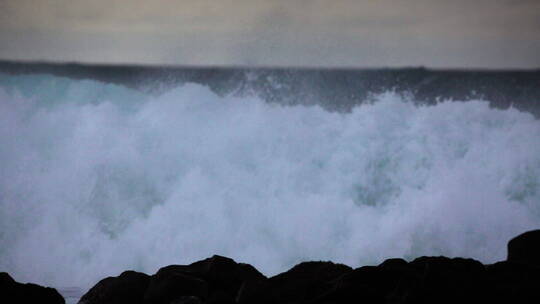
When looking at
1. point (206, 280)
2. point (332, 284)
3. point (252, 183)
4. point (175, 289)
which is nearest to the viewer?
point (332, 284)

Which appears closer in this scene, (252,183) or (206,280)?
(206,280)

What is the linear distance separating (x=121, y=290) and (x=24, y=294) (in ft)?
2.55

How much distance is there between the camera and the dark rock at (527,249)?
6.98 m

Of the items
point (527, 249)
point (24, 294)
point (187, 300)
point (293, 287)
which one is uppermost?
point (527, 249)

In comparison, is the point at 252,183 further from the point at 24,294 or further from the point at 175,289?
the point at 24,294

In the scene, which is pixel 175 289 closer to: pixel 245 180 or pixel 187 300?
pixel 187 300

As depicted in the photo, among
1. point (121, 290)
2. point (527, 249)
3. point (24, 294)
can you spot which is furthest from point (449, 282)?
point (24, 294)

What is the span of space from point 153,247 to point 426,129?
4622mm

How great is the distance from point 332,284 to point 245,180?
7512 millimetres

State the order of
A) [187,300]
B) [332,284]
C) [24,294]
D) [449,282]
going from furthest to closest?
[24,294], [332,284], [187,300], [449,282]

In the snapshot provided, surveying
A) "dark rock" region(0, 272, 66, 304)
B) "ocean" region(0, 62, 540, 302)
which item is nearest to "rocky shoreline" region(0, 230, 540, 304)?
"dark rock" region(0, 272, 66, 304)

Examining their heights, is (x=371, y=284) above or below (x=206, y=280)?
above

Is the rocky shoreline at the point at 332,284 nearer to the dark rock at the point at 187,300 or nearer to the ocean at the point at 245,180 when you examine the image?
the dark rock at the point at 187,300

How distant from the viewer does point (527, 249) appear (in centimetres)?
704
